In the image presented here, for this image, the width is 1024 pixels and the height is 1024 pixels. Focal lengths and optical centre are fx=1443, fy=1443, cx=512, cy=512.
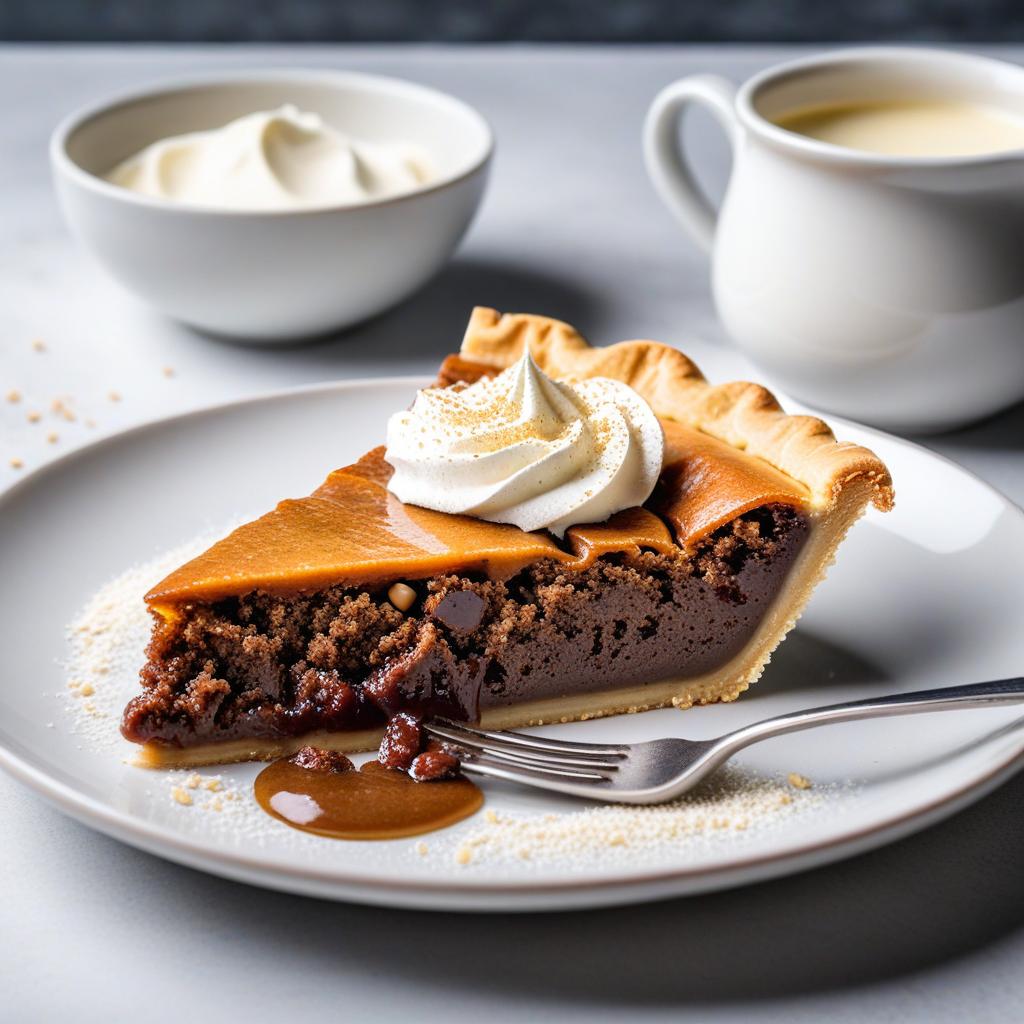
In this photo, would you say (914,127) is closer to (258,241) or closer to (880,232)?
(880,232)

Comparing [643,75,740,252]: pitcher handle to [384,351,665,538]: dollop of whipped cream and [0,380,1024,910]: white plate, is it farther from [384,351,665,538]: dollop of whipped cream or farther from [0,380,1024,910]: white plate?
[384,351,665,538]: dollop of whipped cream

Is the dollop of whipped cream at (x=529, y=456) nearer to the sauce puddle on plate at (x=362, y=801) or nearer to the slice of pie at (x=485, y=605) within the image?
the slice of pie at (x=485, y=605)

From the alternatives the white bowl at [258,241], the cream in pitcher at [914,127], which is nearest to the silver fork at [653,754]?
the cream in pitcher at [914,127]

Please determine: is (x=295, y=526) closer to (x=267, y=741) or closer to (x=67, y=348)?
(x=267, y=741)

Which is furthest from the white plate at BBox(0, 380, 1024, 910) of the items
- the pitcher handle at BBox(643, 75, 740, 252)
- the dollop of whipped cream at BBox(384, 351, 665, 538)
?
the pitcher handle at BBox(643, 75, 740, 252)

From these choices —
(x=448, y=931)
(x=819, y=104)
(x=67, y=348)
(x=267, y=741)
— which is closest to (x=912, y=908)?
(x=448, y=931)

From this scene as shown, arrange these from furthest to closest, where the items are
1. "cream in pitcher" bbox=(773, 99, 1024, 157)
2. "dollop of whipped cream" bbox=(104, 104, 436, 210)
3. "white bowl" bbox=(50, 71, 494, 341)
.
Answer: "dollop of whipped cream" bbox=(104, 104, 436, 210)
"white bowl" bbox=(50, 71, 494, 341)
"cream in pitcher" bbox=(773, 99, 1024, 157)

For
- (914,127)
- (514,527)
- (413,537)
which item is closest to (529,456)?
(514,527)
